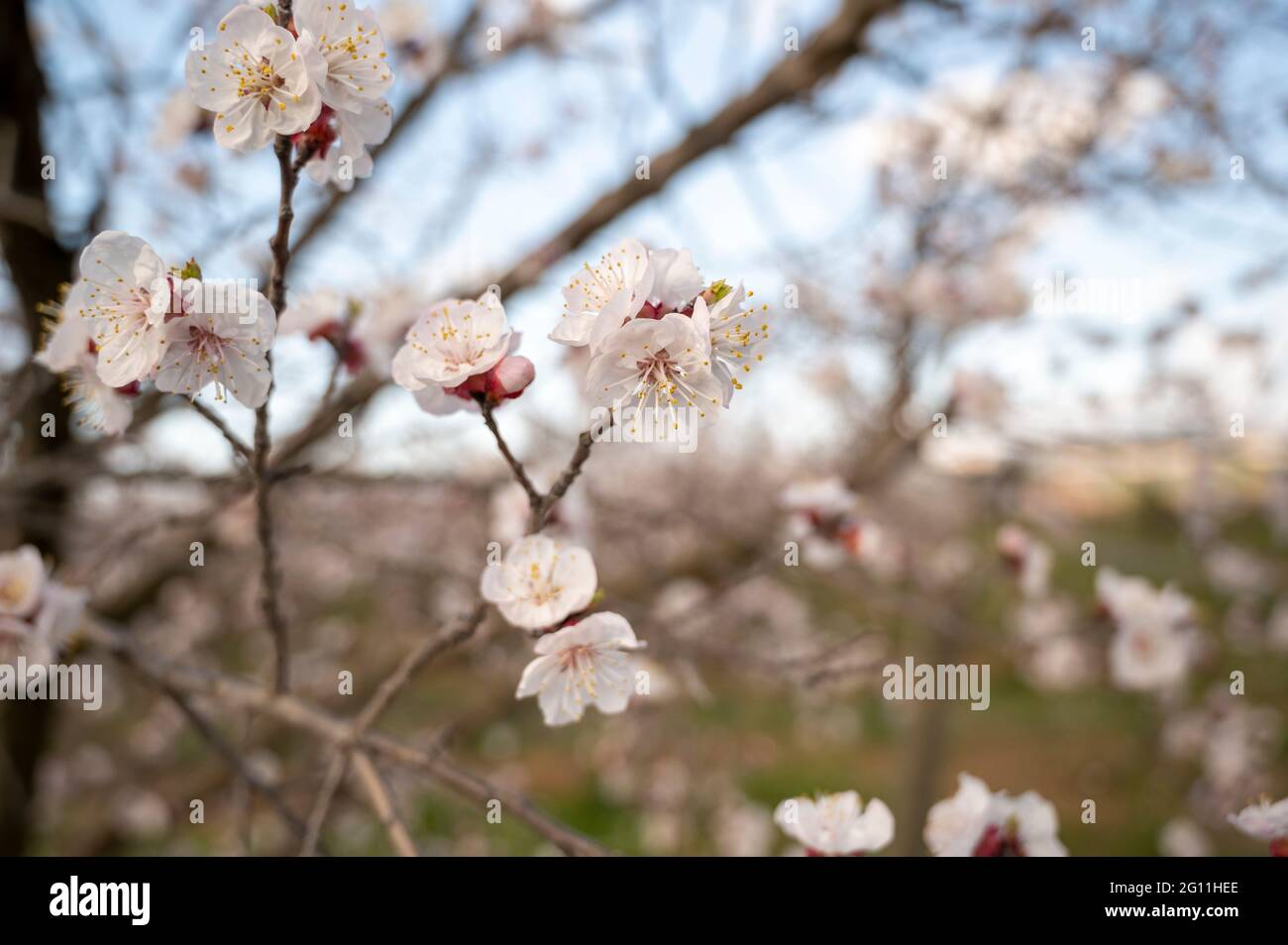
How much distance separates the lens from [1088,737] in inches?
Result: 283

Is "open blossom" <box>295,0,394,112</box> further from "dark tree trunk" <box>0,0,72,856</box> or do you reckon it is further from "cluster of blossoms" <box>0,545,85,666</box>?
"dark tree trunk" <box>0,0,72,856</box>

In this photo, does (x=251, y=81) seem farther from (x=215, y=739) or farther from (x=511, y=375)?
(x=215, y=739)

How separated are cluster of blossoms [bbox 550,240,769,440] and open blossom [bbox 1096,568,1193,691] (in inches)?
63.6

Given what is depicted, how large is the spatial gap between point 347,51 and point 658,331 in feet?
1.58

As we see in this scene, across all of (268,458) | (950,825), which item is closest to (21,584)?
(268,458)

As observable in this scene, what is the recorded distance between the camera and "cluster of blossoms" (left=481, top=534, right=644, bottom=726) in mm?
866

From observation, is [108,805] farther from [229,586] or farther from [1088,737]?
[1088,737]

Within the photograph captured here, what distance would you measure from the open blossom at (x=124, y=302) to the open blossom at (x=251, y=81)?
156mm

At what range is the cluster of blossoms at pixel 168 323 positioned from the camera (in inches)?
32.6

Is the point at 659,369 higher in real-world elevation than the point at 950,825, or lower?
higher

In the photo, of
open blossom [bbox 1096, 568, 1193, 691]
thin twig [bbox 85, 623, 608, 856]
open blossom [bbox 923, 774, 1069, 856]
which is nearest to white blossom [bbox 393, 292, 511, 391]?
thin twig [bbox 85, 623, 608, 856]

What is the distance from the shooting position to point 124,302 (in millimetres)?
892
